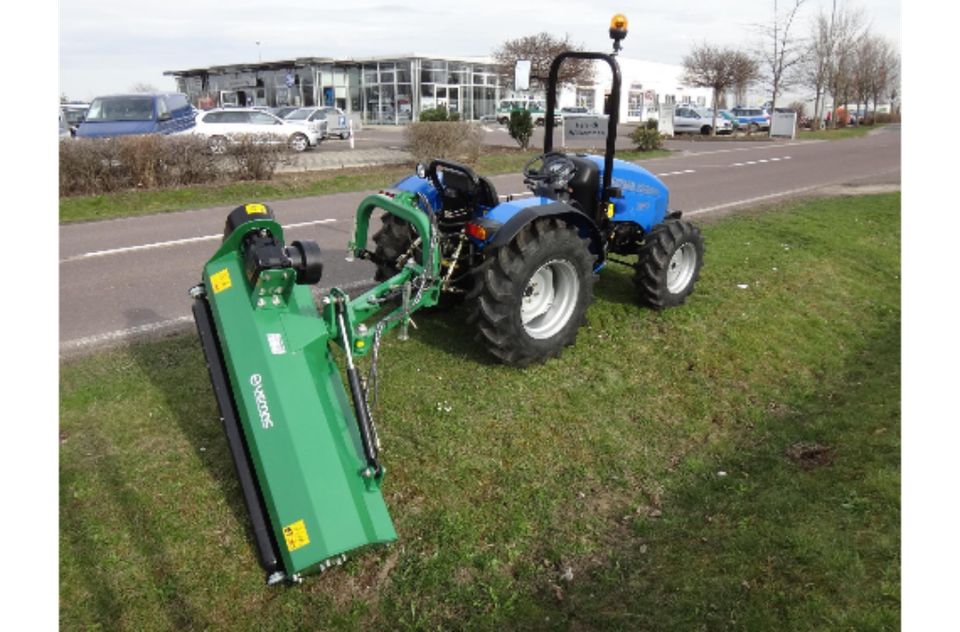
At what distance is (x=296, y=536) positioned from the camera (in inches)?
112

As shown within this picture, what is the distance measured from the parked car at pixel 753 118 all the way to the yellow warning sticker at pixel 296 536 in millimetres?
37324

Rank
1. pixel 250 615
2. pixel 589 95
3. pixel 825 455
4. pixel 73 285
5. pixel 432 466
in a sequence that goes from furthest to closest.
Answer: pixel 589 95 → pixel 73 285 → pixel 825 455 → pixel 432 466 → pixel 250 615

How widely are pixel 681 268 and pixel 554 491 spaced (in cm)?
314

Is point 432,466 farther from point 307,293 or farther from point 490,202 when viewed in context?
point 490,202

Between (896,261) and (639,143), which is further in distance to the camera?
(639,143)

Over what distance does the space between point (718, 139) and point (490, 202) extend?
28.5 m

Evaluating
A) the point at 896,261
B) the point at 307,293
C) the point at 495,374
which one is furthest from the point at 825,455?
the point at 896,261

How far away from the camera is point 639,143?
21812 millimetres

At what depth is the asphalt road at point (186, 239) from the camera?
5.98m

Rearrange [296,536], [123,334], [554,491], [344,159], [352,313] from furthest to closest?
[344,159]
[123,334]
[554,491]
[352,313]
[296,536]

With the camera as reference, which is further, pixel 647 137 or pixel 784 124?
pixel 784 124

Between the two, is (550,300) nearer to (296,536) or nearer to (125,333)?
(296,536)

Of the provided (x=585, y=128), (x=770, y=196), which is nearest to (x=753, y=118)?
(x=770, y=196)

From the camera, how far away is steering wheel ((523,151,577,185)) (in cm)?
536
